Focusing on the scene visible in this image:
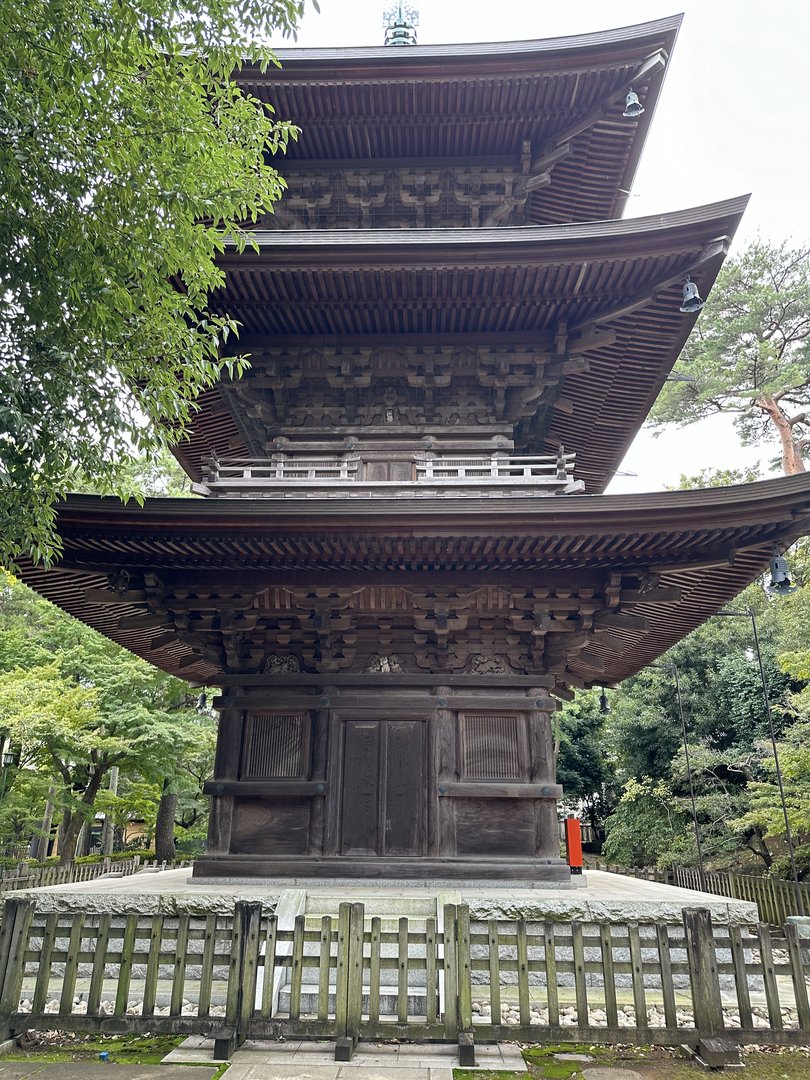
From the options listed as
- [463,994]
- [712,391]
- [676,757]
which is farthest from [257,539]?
[712,391]

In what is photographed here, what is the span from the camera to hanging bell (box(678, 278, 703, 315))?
28.0 ft

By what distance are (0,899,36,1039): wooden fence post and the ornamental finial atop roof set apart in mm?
15956

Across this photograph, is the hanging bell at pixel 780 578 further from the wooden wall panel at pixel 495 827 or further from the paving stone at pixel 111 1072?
the paving stone at pixel 111 1072

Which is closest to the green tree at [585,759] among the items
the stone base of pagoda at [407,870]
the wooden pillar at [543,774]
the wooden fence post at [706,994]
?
the wooden pillar at [543,774]

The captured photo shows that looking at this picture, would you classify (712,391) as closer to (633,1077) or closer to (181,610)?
(181,610)

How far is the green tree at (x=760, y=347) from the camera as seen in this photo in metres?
26.4

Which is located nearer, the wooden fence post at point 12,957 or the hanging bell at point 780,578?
the wooden fence post at point 12,957

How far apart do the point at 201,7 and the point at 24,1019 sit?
8.57 m

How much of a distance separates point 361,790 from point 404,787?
0.57 m

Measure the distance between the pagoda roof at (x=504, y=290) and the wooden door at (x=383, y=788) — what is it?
5.30 metres

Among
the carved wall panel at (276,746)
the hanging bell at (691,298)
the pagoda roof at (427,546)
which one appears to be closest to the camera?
the pagoda roof at (427,546)

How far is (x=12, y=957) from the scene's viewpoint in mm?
5828

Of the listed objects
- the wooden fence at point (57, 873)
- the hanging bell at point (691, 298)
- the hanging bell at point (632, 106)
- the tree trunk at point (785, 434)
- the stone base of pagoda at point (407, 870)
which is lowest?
the wooden fence at point (57, 873)

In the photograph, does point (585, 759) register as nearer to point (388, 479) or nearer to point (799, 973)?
point (388, 479)
